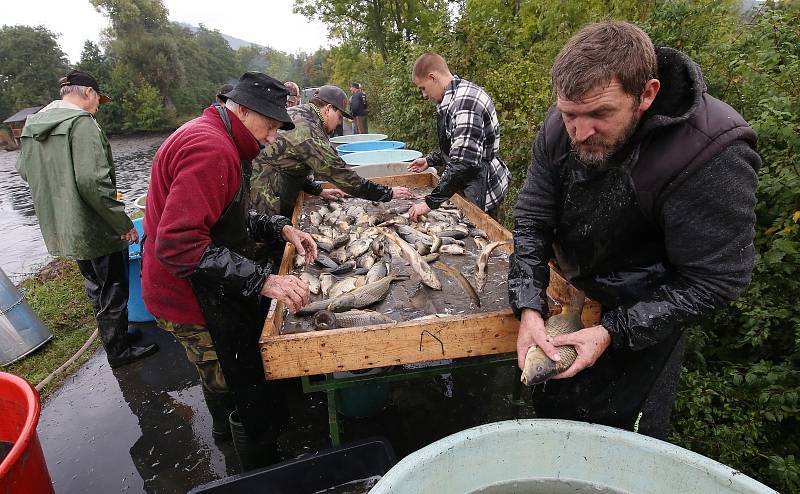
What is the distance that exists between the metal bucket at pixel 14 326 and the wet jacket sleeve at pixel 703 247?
19.4 ft

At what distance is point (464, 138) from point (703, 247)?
10.1 ft

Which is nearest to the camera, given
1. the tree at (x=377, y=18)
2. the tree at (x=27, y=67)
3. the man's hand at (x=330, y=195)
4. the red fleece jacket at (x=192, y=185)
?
the red fleece jacket at (x=192, y=185)

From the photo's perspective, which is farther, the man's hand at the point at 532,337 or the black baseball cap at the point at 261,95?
the black baseball cap at the point at 261,95

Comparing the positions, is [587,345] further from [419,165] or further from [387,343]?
[419,165]

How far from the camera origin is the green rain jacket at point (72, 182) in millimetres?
4281

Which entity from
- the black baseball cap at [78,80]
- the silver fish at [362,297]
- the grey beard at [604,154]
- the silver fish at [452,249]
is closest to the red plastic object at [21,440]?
the silver fish at [362,297]

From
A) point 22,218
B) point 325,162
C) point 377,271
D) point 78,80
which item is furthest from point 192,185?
point 22,218

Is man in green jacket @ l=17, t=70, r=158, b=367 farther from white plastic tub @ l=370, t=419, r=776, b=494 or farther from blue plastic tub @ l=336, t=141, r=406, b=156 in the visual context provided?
blue plastic tub @ l=336, t=141, r=406, b=156

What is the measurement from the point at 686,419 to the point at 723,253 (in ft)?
6.81

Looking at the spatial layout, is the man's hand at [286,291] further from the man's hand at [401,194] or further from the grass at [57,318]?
the grass at [57,318]

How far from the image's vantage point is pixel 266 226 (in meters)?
3.76

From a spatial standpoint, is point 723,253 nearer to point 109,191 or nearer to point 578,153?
point 578,153

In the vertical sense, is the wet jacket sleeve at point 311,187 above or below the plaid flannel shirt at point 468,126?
below

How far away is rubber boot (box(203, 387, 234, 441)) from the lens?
3334mm
